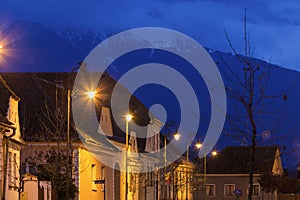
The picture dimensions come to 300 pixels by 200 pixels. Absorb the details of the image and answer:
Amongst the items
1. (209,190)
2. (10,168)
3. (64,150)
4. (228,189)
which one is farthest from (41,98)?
(209,190)

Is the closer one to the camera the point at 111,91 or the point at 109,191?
the point at 109,191

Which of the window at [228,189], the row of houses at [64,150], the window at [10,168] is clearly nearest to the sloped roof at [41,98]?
the row of houses at [64,150]

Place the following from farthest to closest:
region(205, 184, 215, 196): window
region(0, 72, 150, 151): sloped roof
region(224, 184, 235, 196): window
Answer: region(205, 184, 215, 196): window < region(224, 184, 235, 196): window < region(0, 72, 150, 151): sloped roof

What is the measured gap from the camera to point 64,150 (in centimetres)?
4125

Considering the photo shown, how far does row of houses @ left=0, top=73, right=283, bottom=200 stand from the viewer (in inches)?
1481

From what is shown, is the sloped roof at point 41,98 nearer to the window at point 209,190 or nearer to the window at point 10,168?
the window at point 10,168

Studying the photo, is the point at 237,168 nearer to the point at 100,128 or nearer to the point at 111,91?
the point at 111,91

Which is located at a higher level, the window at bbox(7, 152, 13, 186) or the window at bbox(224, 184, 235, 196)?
the window at bbox(7, 152, 13, 186)

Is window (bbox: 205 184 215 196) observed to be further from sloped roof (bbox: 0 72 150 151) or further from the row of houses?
sloped roof (bbox: 0 72 150 151)

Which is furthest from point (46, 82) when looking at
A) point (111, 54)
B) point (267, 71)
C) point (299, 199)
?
point (299, 199)

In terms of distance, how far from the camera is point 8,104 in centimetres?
3847

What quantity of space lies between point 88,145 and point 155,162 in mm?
16831

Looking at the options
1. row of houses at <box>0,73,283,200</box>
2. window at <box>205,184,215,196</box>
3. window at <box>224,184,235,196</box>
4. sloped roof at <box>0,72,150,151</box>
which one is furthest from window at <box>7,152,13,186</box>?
window at <box>205,184,215,196</box>

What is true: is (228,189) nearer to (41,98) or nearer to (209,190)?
(209,190)
